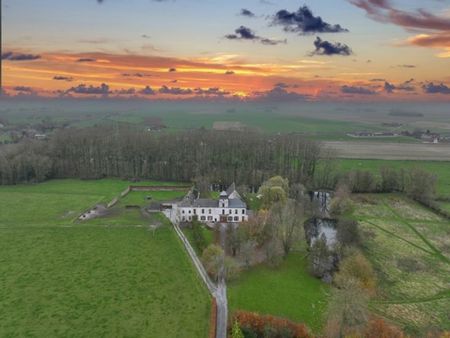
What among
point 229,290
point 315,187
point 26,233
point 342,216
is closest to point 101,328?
point 229,290

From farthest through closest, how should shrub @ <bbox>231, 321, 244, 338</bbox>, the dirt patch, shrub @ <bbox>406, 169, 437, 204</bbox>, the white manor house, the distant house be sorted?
1. the distant house
2. shrub @ <bbox>406, 169, 437, 204</bbox>
3. the dirt patch
4. the white manor house
5. shrub @ <bbox>231, 321, 244, 338</bbox>

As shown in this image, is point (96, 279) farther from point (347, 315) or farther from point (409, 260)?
point (409, 260)

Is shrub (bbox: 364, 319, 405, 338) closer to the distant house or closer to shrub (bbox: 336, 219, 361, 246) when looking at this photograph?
shrub (bbox: 336, 219, 361, 246)

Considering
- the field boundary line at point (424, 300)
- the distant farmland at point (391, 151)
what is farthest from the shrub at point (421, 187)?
the field boundary line at point (424, 300)

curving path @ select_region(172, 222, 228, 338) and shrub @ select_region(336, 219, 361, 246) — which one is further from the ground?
shrub @ select_region(336, 219, 361, 246)

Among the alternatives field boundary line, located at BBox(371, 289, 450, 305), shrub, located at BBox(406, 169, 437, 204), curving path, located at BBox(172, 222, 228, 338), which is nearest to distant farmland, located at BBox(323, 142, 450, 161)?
shrub, located at BBox(406, 169, 437, 204)

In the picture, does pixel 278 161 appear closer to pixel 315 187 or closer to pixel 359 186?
pixel 315 187

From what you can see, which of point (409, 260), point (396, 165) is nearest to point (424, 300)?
point (409, 260)

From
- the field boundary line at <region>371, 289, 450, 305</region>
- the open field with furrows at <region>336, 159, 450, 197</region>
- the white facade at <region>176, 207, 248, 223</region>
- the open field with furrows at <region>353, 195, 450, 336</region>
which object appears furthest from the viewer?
the open field with furrows at <region>336, 159, 450, 197</region>
